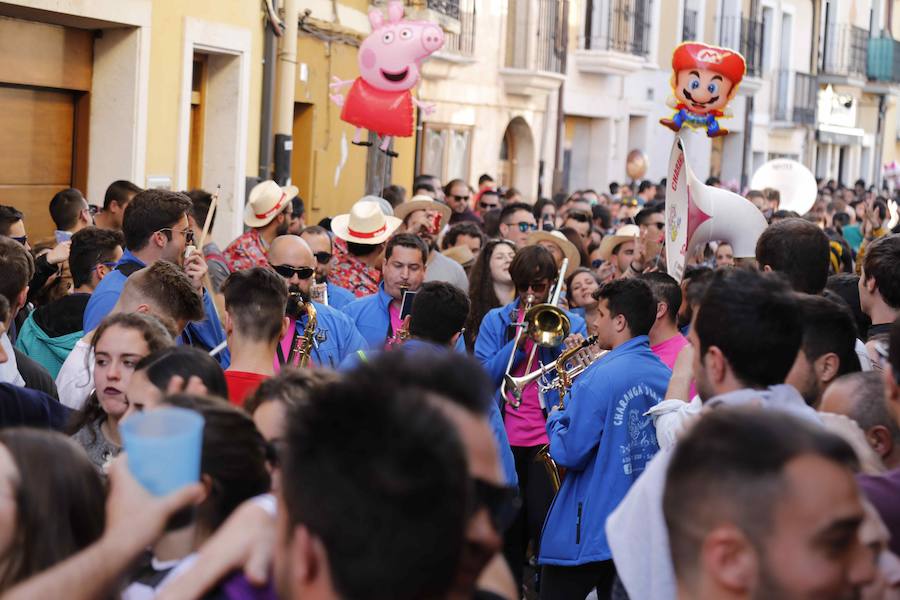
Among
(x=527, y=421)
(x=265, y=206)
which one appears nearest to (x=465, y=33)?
(x=265, y=206)

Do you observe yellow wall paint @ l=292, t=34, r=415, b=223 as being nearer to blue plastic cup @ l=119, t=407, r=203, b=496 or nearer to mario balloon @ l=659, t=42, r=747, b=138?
mario balloon @ l=659, t=42, r=747, b=138

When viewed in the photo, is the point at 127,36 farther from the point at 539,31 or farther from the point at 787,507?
the point at 539,31

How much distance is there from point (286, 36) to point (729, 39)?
67.3 feet

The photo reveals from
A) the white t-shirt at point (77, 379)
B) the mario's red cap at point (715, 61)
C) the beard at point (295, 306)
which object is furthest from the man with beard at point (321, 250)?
the white t-shirt at point (77, 379)

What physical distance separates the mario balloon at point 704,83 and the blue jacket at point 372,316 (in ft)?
8.66

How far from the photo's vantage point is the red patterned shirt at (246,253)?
7773 mm

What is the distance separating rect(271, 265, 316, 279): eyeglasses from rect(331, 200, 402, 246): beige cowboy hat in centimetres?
186

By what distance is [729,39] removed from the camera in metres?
30.6

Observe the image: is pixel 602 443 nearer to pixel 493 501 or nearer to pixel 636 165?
pixel 493 501

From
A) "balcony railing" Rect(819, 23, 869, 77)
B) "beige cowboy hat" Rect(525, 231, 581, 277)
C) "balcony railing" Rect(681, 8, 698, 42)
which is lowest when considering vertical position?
"beige cowboy hat" Rect(525, 231, 581, 277)

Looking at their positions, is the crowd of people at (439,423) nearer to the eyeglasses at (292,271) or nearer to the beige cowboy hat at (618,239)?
the eyeglasses at (292,271)

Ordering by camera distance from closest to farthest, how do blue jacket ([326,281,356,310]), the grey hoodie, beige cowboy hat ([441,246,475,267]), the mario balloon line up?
the grey hoodie
blue jacket ([326,281,356,310])
the mario balloon
beige cowboy hat ([441,246,475,267])

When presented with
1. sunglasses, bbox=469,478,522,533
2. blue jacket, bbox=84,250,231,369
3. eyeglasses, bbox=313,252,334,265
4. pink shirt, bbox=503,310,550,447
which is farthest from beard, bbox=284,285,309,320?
sunglasses, bbox=469,478,522,533

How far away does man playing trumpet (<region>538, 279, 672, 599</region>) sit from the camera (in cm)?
519
